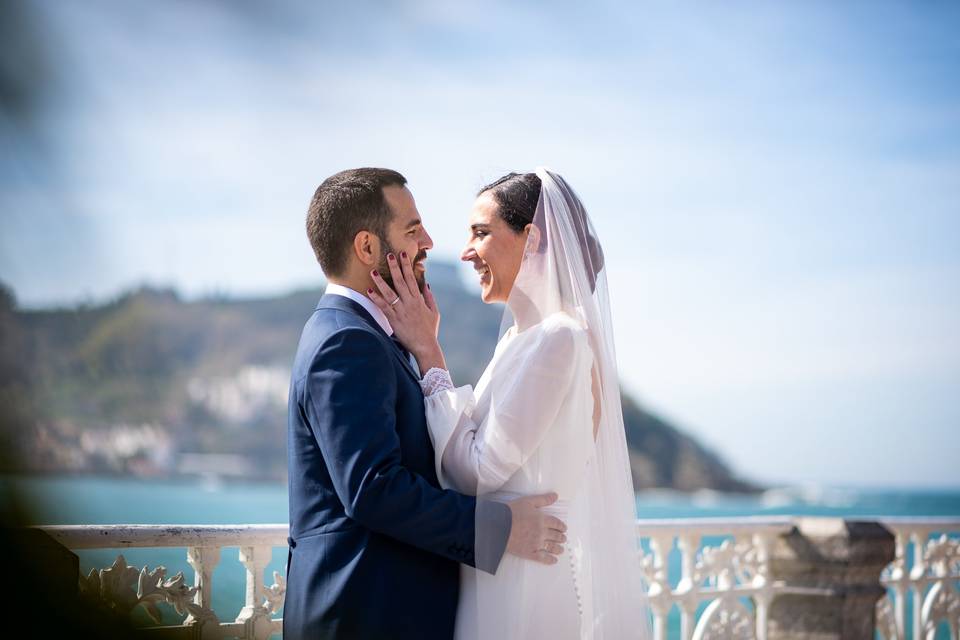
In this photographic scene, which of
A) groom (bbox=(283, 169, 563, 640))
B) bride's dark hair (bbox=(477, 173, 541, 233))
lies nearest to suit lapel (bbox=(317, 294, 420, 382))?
groom (bbox=(283, 169, 563, 640))

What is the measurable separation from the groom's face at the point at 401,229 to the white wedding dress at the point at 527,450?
0.39 metres

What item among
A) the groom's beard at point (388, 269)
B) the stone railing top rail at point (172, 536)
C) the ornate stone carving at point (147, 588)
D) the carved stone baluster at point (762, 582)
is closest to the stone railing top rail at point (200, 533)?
the stone railing top rail at point (172, 536)

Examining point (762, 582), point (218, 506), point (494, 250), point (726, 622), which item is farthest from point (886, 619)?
point (218, 506)

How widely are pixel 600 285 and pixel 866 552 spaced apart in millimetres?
2620

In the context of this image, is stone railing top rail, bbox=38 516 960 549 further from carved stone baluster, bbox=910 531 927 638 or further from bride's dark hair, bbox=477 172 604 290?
carved stone baluster, bbox=910 531 927 638

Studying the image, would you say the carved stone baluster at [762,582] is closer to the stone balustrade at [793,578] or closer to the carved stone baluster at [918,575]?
the stone balustrade at [793,578]

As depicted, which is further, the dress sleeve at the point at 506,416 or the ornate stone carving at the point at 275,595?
the ornate stone carving at the point at 275,595

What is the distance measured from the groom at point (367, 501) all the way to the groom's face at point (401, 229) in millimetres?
30

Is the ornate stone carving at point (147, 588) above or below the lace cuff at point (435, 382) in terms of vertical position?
below

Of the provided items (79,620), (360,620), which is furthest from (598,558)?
(79,620)

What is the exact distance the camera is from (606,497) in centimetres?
301

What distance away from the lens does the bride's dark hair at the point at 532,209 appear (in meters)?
3.16

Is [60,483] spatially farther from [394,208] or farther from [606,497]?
[606,497]

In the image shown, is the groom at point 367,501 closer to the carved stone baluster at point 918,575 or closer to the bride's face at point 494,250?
the bride's face at point 494,250
